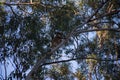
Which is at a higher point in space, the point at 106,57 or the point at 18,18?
the point at 18,18

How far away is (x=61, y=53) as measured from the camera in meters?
11.9

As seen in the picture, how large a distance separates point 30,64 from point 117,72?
3255mm

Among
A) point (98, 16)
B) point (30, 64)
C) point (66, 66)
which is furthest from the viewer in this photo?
point (66, 66)

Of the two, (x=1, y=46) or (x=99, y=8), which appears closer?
(x=1, y=46)

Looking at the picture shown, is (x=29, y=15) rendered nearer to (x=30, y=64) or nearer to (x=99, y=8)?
(x=30, y=64)

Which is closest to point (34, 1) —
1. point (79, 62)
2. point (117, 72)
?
point (79, 62)

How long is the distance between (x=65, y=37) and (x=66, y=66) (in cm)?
229

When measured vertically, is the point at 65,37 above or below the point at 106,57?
above

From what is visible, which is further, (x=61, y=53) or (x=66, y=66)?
(x=66, y=66)

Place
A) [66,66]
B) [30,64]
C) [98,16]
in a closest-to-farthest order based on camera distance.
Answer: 1. [30,64]
2. [98,16]
3. [66,66]

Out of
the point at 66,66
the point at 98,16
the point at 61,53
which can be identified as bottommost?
the point at 66,66

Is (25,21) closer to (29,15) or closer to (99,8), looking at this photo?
(29,15)

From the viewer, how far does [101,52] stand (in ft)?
41.2

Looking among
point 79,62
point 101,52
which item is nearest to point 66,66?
point 79,62
